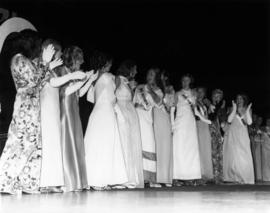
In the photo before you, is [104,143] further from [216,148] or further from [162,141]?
[216,148]

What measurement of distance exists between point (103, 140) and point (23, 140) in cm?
111

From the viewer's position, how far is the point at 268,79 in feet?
33.7

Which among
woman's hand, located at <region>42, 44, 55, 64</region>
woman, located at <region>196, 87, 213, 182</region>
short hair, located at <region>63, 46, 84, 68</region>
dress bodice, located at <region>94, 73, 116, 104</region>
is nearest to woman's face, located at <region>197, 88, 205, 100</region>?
woman, located at <region>196, 87, 213, 182</region>

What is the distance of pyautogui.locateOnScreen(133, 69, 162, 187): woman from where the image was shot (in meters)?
6.04

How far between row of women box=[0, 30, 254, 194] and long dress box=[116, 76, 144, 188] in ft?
0.04

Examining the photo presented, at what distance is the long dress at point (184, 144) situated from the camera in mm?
6469

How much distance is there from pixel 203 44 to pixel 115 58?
9.14 feet

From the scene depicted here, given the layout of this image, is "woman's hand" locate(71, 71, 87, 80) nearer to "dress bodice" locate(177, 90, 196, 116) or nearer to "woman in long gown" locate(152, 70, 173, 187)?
"woman in long gown" locate(152, 70, 173, 187)

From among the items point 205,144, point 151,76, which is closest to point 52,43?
point 151,76

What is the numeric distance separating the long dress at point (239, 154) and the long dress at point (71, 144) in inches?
126

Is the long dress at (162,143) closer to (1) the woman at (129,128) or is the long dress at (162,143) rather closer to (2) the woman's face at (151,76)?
(2) the woman's face at (151,76)

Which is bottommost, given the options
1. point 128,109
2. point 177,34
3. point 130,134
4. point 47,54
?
point 130,134

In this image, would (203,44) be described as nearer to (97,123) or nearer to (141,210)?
(97,123)

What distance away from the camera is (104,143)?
17.4 feet
